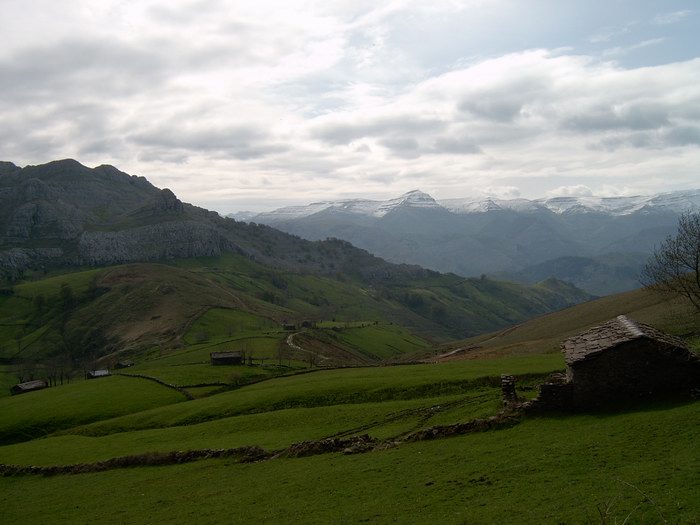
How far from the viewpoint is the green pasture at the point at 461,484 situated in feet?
74.6

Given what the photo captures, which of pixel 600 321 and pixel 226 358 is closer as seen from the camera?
pixel 600 321

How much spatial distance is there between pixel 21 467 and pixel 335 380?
37.6 meters

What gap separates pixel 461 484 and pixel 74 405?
75057 millimetres

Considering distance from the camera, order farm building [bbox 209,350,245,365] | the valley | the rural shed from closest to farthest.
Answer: the valley
the rural shed
farm building [bbox 209,350,245,365]

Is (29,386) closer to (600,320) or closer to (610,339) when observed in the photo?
(600,320)

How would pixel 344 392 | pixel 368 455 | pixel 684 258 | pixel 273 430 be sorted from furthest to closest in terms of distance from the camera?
1. pixel 684 258
2. pixel 344 392
3. pixel 273 430
4. pixel 368 455

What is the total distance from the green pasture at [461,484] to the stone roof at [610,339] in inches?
176

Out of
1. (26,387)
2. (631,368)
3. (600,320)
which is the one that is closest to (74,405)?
(26,387)

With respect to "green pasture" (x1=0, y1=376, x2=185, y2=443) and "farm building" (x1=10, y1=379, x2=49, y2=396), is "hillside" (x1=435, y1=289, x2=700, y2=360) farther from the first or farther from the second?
"farm building" (x1=10, y1=379, x2=49, y2=396)

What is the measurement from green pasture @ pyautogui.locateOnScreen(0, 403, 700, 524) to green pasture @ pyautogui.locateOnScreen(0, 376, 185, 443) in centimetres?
3494

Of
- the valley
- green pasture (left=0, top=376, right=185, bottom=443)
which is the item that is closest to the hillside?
the valley

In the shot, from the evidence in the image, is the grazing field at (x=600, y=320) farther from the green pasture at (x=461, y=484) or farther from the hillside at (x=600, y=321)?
the green pasture at (x=461, y=484)

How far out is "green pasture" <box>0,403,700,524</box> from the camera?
2273cm

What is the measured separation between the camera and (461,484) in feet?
94.0
